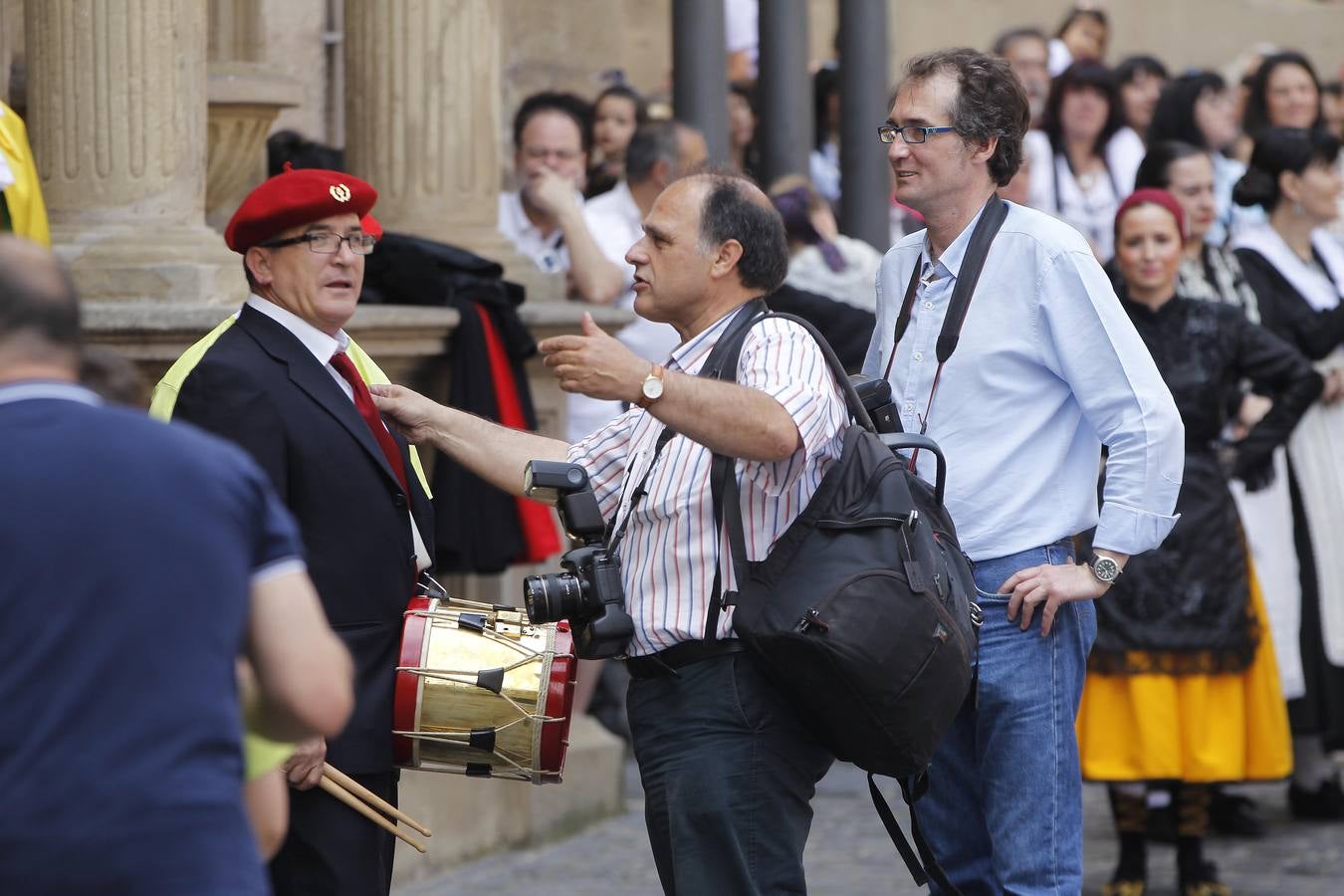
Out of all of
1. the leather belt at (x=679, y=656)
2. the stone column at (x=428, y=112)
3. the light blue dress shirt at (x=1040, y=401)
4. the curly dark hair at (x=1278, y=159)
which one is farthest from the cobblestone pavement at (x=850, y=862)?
the leather belt at (x=679, y=656)

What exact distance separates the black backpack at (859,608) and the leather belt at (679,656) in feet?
0.12

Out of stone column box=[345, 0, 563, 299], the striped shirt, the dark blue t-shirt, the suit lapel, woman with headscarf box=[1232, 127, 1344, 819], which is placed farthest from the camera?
woman with headscarf box=[1232, 127, 1344, 819]

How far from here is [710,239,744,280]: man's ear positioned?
4301 millimetres

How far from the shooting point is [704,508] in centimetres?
415

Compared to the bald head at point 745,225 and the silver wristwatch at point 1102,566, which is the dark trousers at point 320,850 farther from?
the silver wristwatch at point 1102,566

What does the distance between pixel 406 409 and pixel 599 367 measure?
0.80 m

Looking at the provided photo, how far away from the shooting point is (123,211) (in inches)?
238

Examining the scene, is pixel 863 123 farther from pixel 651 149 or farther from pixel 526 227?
pixel 526 227

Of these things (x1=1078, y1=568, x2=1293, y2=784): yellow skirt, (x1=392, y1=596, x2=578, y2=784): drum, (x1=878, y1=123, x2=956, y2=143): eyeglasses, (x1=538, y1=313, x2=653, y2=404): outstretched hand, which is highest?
(x1=878, y1=123, x2=956, y2=143): eyeglasses

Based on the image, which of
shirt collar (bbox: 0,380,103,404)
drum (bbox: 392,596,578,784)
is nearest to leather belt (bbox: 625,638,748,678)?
drum (bbox: 392,596,578,784)

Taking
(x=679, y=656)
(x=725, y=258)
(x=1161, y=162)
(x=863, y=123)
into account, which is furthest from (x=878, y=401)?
(x=863, y=123)

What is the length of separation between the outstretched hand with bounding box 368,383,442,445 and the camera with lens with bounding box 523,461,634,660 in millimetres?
396

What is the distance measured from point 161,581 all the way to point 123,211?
3.73m

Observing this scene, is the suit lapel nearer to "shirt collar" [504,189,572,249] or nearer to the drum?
the drum
